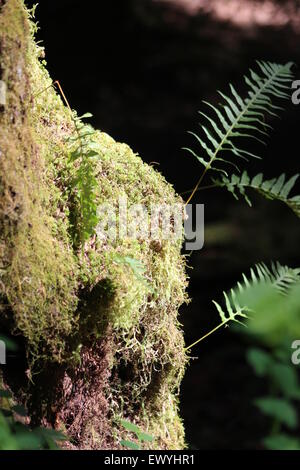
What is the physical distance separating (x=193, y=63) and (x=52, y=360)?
5.61m

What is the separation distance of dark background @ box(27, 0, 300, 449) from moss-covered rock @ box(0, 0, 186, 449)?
10.1ft

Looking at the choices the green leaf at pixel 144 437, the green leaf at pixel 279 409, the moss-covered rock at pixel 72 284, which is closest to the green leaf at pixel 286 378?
the green leaf at pixel 279 409

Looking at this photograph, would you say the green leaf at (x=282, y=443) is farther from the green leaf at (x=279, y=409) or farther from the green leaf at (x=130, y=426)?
the green leaf at (x=130, y=426)

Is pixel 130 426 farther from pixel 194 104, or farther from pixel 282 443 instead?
pixel 194 104

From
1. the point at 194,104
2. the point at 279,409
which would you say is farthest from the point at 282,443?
the point at 194,104

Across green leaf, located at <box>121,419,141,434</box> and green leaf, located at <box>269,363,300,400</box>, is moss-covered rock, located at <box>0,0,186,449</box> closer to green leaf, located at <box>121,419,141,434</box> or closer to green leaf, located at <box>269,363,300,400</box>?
green leaf, located at <box>121,419,141,434</box>

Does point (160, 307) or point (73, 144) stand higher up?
point (73, 144)

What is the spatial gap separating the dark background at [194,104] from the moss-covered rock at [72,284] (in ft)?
10.1

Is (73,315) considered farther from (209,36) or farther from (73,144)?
(209,36)

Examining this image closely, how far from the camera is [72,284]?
6.78 feet

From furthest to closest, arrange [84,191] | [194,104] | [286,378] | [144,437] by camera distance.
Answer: [194,104]
[144,437]
[84,191]
[286,378]

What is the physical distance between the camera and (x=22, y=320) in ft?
6.14

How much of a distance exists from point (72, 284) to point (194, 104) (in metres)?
4.93
